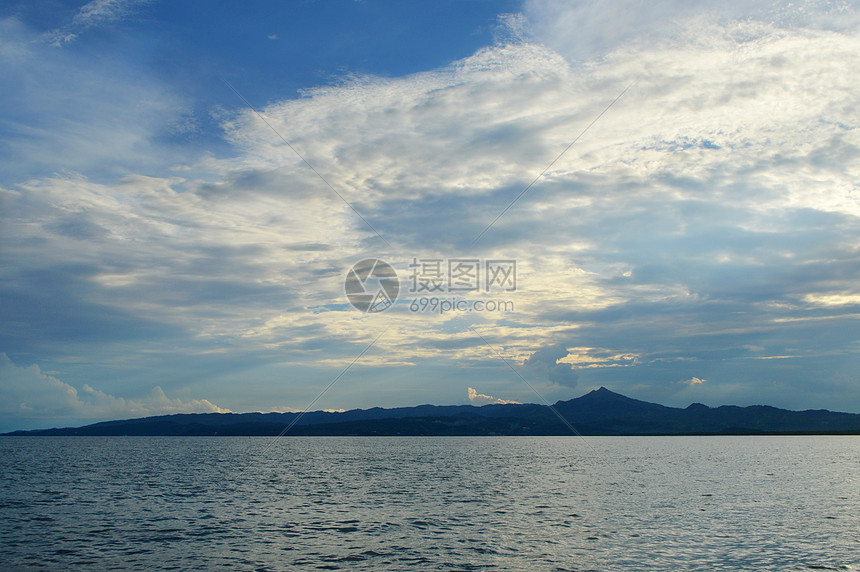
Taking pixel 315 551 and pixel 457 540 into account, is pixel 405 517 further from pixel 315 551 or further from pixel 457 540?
pixel 315 551

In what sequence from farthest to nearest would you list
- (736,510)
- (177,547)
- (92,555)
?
(736,510) < (177,547) < (92,555)

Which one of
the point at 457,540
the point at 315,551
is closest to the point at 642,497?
the point at 457,540

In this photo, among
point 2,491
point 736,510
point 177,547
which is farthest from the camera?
point 2,491

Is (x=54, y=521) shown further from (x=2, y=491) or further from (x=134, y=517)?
(x=2, y=491)

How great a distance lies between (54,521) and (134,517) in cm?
675

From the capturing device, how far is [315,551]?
4062 cm

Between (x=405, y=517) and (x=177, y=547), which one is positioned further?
(x=405, y=517)

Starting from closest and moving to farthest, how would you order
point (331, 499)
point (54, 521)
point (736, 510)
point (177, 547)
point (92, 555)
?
point (92, 555), point (177, 547), point (54, 521), point (736, 510), point (331, 499)

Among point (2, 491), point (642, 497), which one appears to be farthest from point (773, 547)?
point (2, 491)

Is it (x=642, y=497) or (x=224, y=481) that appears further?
(x=224, y=481)

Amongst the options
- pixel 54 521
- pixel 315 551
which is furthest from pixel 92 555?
pixel 54 521

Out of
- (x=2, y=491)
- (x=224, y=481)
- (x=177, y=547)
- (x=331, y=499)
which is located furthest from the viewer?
(x=224, y=481)

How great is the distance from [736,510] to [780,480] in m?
47.8

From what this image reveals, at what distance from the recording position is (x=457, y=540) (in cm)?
4478
